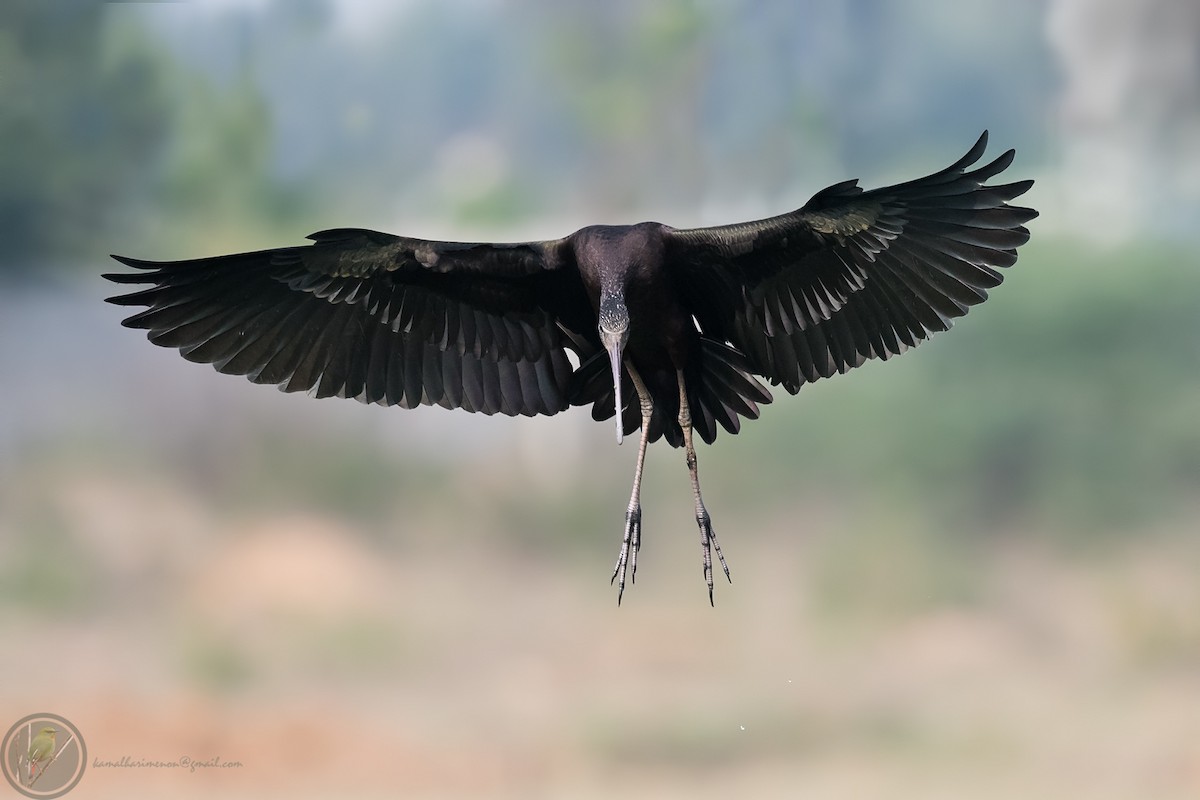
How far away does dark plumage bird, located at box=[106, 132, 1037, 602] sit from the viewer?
8.85 metres

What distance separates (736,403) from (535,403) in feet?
5.38

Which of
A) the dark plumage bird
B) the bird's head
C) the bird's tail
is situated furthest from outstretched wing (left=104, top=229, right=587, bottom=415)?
the bird's head

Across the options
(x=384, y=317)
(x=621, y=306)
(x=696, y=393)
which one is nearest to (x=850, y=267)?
(x=696, y=393)

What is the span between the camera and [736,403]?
9844mm

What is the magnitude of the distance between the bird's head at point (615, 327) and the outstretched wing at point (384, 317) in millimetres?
700

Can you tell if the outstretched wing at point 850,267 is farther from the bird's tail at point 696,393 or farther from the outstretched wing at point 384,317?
the outstretched wing at point 384,317

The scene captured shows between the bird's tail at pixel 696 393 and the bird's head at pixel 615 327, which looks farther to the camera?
the bird's tail at pixel 696 393

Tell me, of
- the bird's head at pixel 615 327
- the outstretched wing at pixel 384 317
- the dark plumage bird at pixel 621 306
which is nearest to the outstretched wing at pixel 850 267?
the dark plumage bird at pixel 621 306

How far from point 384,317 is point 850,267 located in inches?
143

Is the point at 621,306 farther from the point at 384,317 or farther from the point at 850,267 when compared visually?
the point at 384,317

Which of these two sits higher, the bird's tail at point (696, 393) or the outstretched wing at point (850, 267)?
the outstretched wing at point (850, 267)

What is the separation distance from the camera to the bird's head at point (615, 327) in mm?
8784

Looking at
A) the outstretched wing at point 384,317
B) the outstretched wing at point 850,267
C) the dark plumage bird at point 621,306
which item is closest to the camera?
the outstretched wing at point 850,267

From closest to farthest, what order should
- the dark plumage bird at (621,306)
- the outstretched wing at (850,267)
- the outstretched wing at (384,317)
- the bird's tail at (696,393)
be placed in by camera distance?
the outstretched wing at (850,267) < the dark plumage bird at (621,306) < the outstretched wing at (384,317) < the bird's tail at (696,393)
